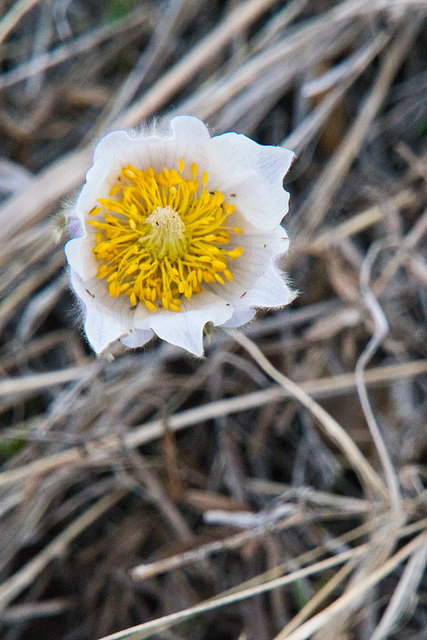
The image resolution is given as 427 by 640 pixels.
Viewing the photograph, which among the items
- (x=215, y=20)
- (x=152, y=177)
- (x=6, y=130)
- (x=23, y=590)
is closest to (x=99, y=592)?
(x=23, y=590)

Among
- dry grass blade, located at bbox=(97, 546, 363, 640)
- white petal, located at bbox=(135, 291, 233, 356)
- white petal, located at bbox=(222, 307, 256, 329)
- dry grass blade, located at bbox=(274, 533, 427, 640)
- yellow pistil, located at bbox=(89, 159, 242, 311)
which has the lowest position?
dry grass blade, located at bbox=(274, 533, 427, 640)

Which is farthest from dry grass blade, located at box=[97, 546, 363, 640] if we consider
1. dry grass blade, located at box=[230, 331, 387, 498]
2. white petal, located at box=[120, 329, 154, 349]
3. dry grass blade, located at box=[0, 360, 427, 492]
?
white petal, located at box=[120, 329, 154, 349]

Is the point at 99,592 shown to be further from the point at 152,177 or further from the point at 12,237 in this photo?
the point at 152,177

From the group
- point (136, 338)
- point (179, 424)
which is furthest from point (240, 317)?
point (179, 424)

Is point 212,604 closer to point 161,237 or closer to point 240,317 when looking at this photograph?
point 240,317

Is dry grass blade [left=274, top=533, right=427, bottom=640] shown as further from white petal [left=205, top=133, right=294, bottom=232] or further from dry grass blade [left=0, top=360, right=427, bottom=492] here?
white petal [left=205, top=133, right=294, bottom=232]

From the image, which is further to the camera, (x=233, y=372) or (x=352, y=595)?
(x=233, y=372)

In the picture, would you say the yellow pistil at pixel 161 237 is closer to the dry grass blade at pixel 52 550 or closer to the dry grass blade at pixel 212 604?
the dry grass blade at pixel 212 604
